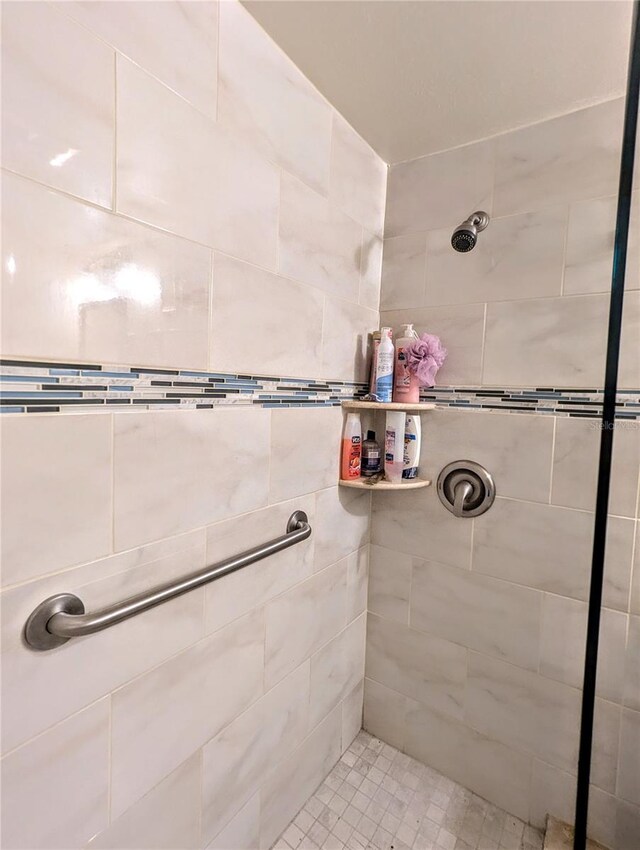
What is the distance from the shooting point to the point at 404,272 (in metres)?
1.37

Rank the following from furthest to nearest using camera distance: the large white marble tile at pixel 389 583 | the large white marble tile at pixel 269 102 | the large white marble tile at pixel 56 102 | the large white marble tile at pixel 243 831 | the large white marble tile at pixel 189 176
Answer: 1. the large white marble tile at pixel 389 583
2. the large white marble tile at pixel 243 831
3. the large white marble tile at pixel 269 102
4. the large white marble tile at pixel 189 176
5. the large white marble tile at pixel 56 102

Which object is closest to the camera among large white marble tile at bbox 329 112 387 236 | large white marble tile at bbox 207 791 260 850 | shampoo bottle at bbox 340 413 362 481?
large white marble tile at bbox 207 791 260 850

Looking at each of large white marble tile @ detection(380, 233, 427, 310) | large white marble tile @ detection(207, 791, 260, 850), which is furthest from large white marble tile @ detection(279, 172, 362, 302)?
large white marble tile @ detection(207, 791, 260, 850)

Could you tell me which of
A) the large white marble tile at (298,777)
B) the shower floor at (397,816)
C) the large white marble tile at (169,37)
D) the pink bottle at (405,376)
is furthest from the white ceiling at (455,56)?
the shower floor at (397,816)

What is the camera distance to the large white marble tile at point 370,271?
4.30 ft

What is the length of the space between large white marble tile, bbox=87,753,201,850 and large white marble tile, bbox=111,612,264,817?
24mm

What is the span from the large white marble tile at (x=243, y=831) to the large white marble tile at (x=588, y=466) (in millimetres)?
1117

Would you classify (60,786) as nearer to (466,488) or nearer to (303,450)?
(303,450)

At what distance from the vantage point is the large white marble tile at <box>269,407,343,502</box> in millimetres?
1030

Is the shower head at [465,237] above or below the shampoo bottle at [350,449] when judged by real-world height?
above

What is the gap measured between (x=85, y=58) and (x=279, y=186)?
0.44m

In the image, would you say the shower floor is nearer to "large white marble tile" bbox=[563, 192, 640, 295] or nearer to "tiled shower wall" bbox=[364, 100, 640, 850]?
"tiled shower wall" bbox=[364, 100, 640, 850]

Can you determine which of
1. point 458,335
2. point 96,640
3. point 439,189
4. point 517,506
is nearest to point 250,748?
point 96,640

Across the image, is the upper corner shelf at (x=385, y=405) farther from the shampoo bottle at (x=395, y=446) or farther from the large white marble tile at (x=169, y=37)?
the large white marble tile at (x=169, y=37)
